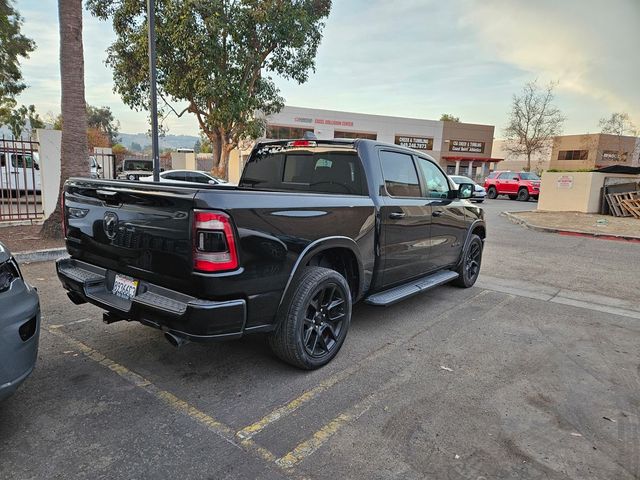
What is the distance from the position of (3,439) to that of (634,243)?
44.3 feet

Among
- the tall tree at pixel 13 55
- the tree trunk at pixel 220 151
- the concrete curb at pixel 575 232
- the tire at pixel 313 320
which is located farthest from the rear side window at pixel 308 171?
the tall tree at pixel 13 55

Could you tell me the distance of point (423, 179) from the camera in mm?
5086

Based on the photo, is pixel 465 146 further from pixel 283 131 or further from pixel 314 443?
pixel 314 443

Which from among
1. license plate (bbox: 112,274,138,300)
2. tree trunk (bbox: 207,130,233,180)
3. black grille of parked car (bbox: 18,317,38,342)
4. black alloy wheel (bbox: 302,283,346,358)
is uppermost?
tree trunk (bbox: 207,130,233,180)

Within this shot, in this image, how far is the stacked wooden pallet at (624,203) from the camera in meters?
16.8

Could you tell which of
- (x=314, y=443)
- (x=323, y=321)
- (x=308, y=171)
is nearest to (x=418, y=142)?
(x=308, y=171)

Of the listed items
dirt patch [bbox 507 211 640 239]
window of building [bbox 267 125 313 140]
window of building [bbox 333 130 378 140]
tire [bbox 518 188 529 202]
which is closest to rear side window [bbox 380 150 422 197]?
dirt patch [bbox 507 211 640 239]

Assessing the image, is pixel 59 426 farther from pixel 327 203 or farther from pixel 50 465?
pixel 327 203

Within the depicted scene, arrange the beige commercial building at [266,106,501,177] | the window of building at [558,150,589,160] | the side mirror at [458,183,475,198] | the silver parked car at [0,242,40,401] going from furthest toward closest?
1. the window of building at [558,150,589,160]
2. the beige commercial building at [266,106,501,177]
3. the side mirror at [458,183,475,198]
4. the silver parked car at [0,242,40,401]

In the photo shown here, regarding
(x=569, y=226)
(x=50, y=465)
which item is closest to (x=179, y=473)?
(x=50, y=465)

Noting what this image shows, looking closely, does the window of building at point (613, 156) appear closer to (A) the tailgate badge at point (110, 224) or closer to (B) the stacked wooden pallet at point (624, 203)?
(B) the stacked wooden pallet at point (624, 203)

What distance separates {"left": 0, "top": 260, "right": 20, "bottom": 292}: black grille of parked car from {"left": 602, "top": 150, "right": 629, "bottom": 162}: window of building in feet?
198

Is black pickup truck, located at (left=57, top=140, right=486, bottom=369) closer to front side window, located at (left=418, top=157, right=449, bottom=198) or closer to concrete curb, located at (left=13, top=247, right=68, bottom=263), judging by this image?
front side window, located at (left=418, top=157, right=449, bottom=198)

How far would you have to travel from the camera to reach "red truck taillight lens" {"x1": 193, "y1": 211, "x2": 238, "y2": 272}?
2.64m
